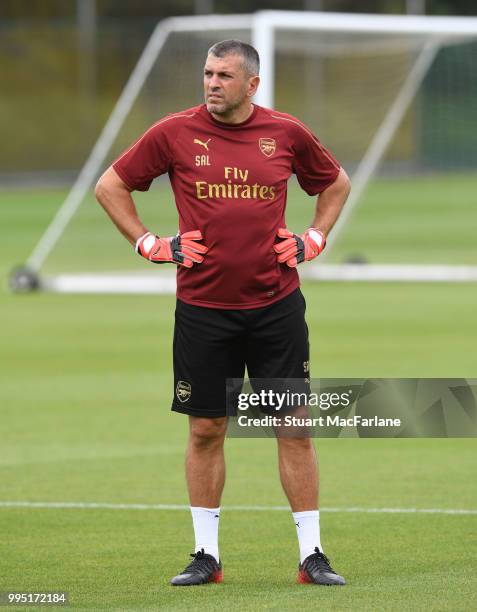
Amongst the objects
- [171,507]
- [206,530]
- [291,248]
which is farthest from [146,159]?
[171,507]

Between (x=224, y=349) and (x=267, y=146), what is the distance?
854 millimetres

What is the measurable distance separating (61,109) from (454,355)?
28.6 meters

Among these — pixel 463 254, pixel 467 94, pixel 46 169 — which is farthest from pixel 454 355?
pixel 46 169

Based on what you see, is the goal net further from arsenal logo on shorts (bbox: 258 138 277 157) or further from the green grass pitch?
arsenal logo on shorts (bbox: 258 138 277 157)

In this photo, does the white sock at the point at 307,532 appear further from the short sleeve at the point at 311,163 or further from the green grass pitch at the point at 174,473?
the short sleeve at the point at 311,163

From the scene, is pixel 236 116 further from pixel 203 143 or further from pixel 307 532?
pixel 307 532

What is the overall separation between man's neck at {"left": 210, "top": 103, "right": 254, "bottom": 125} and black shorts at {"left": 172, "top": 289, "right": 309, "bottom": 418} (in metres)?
0.76

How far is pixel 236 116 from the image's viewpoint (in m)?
6.65

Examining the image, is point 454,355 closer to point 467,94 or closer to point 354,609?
point 354,609

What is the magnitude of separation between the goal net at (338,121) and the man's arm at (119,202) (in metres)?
12.4

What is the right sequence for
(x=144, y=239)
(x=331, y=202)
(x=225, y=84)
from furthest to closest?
(x=331, y=202), (x=144, y=239), (x=225, y=84)

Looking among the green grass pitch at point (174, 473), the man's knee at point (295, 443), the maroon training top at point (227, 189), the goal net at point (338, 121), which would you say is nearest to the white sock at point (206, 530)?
the green grass pitch at point (174, 473)

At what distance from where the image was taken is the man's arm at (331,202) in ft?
23.2

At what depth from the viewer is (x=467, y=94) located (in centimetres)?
2770
